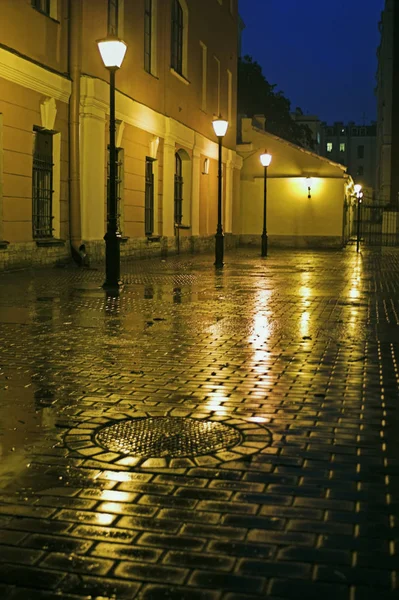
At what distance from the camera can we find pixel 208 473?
4.16 m

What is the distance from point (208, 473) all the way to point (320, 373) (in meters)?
3.04

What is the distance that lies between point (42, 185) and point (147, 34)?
9051mm

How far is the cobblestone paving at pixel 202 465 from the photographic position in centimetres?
300

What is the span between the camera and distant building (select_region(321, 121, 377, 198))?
126688mm

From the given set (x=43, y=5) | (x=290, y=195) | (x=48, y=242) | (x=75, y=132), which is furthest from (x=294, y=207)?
(x=48, y=242)

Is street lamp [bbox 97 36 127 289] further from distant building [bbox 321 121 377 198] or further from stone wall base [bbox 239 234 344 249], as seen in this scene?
distant building [bbox 321 121 377 198]

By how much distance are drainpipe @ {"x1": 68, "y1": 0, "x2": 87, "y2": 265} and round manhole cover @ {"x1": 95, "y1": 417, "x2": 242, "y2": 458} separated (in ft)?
49.3

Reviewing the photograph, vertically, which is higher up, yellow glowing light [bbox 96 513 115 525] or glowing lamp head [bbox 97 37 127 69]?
glowing lamp head [bbox 97 37 127 69]

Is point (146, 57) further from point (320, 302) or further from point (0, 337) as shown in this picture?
point (0, 337)

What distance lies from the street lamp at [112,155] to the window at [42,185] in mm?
4680

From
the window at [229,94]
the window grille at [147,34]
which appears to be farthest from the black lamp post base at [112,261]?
the window at [229,94]

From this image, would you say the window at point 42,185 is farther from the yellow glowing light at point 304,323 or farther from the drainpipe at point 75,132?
the yellow glowing light at point 304,323

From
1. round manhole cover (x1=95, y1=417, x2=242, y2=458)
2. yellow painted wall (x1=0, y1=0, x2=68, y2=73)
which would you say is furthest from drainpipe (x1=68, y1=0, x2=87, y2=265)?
round manhole cover (x1=95, y1=417, x2=242, y2=458)

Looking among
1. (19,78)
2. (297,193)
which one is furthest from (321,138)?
(19,78)
